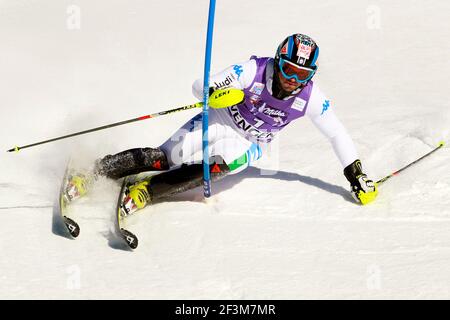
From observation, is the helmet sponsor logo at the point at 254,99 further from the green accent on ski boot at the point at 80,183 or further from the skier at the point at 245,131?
the green accent on ski boot at the point at 80,183

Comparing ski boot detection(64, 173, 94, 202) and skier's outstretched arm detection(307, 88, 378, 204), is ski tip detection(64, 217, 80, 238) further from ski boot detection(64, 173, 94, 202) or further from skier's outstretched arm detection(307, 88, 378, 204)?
skier's outstretched arm detection(307, 88, 378, 204)

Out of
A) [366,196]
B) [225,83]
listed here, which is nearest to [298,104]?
[225,83]

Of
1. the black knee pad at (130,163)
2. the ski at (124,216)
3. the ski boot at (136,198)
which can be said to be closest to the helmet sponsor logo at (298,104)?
the black knee pad at (130,163)

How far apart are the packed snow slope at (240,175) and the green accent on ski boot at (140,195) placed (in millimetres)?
101

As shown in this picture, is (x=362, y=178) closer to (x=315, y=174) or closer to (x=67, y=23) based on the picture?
(x=315, y=174)

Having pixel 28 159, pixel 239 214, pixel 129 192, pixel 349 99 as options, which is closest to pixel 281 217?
pixel 239 214

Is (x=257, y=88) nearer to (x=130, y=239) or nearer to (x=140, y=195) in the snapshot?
(x=140, y=195)

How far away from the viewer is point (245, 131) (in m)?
5.43

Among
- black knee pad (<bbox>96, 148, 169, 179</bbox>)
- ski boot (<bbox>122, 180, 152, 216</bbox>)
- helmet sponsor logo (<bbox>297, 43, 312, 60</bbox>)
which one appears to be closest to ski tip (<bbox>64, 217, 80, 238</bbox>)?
ski boot (<bbox>122, 180, 152, 216</bbox>)

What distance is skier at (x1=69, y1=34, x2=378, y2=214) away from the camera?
4988 millimetres

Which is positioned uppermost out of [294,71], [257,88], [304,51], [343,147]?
[304,51]

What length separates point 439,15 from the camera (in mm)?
9469

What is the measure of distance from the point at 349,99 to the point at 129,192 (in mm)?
3252

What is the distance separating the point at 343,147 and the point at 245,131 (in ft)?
2.51
